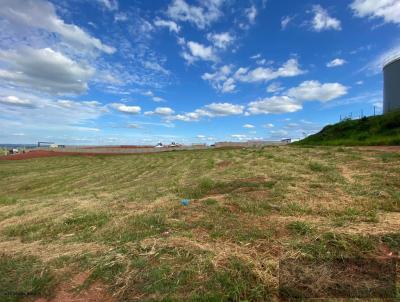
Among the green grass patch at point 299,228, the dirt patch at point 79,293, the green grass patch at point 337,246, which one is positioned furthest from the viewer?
the green grass patch at point 299,228

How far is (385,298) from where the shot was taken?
3.06 m

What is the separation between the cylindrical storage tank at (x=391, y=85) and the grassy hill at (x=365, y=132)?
364 centimetres

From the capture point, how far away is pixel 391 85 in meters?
33.8

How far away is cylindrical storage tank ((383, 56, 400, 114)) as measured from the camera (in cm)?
3247

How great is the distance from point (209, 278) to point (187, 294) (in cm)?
36

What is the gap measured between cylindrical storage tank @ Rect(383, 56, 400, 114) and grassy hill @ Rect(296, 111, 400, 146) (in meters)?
3.64

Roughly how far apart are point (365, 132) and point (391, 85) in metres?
9.42

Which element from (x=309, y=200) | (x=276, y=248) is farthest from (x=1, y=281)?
(x=309, y=200)

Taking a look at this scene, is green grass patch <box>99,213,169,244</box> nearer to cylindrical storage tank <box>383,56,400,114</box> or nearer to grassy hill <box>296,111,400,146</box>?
grassy hill <box>296,111,400,146</box>

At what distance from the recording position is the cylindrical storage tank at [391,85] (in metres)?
32.5

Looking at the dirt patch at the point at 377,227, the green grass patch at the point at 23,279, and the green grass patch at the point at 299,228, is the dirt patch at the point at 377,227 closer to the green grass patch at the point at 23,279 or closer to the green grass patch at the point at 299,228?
the green grass patch at the point at 299,228

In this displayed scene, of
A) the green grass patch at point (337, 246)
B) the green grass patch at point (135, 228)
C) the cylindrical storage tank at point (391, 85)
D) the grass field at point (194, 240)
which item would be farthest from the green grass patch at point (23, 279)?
the cylindrical storage tank at point (391, 85)

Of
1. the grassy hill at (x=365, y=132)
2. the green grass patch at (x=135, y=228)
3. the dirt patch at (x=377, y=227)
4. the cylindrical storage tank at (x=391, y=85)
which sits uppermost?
the cylindrical storage tank at (x=391, y=85)

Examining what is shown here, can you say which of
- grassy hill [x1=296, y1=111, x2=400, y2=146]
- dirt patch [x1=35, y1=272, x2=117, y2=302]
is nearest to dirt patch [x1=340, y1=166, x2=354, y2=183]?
dirt patch [x1=35, y1=272, x2=117, y2=302]
